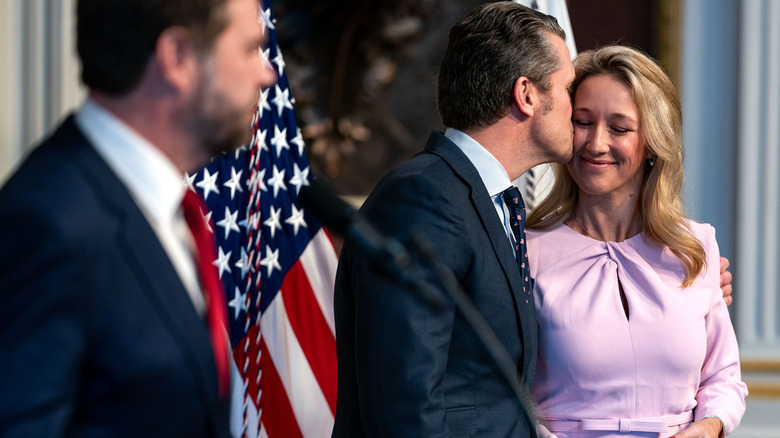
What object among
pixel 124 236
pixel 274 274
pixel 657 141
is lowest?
pixel 274 274

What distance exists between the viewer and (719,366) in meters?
1.91

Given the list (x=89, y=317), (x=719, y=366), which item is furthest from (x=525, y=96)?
(x=89, y=317)

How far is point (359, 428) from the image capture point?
5.26 ft

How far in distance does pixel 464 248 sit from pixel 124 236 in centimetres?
83

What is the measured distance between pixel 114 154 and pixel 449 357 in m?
0.86

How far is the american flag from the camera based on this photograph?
8.00ft

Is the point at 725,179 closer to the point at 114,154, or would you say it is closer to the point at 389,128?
the point at 389,128

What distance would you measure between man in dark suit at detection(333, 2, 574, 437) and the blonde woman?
17cm

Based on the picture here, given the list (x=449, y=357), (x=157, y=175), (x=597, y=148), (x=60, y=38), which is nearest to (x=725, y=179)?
(x=597, y=148)

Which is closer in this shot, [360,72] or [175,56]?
[175,56]

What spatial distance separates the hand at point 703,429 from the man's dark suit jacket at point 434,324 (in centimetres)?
41

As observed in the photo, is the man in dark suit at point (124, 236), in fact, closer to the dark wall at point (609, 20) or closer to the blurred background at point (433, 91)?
the blurred background at point (433, 91)

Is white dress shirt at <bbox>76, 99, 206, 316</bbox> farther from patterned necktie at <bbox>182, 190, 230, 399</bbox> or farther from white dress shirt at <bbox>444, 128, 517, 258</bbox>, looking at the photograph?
white dress shirt at <bbox>444, 128, 517, 258</bbox>

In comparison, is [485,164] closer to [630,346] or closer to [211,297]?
[630,346]
